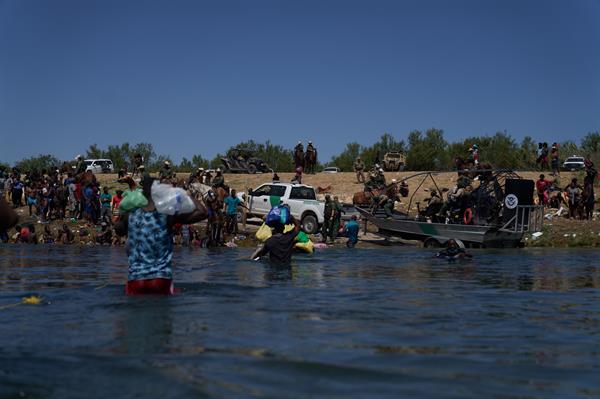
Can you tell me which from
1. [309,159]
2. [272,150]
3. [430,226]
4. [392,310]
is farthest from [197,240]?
[272,150]

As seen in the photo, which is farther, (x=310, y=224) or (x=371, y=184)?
(x=371, y=184)

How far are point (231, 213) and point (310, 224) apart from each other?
121 inches

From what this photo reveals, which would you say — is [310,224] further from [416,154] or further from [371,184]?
[416,154]

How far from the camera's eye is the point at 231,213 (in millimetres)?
29297

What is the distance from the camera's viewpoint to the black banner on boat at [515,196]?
86.1 ft

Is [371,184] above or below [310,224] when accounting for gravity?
above

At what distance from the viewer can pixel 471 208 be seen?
2725cm

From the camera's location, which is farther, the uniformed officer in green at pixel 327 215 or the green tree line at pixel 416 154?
the green tree line at pixel 416 154

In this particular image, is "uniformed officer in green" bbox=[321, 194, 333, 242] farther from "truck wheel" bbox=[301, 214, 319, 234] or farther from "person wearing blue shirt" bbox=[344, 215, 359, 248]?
"person wearing blue shirt" bbox=[344, 215, 359, 248]

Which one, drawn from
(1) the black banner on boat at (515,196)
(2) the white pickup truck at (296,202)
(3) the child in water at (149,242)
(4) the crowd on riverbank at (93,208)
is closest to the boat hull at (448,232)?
(1) the black banner on boat at (515,196)

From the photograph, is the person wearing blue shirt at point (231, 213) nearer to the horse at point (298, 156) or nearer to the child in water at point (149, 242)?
the horse at point (298, 156)

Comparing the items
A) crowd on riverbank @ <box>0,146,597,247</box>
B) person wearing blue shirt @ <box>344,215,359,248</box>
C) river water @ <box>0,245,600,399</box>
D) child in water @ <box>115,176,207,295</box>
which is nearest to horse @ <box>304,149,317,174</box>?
crowd on riverbank @ <box>0,146,597,247</box>

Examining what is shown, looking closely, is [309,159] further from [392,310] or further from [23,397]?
[23,397]

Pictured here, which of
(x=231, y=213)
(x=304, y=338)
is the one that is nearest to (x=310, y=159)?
(x=231, y=213)
